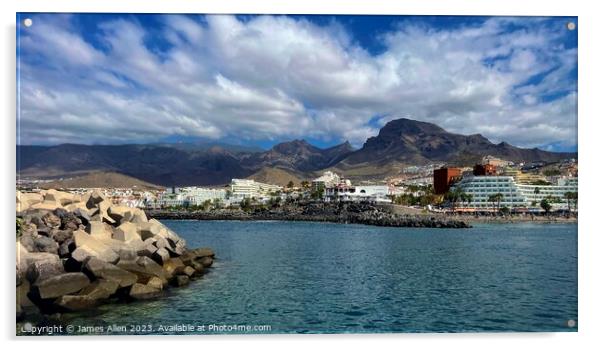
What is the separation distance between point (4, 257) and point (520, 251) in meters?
14.6

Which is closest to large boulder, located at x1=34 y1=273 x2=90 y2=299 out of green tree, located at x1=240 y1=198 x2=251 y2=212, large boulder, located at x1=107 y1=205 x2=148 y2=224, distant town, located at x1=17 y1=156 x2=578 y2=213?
distant town, located at x1=17 y1=156 x2=578 y2=213

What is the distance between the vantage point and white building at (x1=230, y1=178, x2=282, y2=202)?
50.8 metres

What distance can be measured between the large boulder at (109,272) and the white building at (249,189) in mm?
40336

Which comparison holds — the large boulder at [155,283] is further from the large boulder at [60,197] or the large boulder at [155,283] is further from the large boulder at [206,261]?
the large boulder at [60,197]

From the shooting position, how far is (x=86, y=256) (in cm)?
742

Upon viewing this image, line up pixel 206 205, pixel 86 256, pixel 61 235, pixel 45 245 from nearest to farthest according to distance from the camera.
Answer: pixel 45 245, pixel 86 256, pixel 61 235, pixel 206 205

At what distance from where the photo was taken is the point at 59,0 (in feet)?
18.9

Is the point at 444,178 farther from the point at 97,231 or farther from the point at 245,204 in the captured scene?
the point at 97,231

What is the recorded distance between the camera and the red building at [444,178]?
42.4m

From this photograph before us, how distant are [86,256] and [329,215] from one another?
4115 centimetres

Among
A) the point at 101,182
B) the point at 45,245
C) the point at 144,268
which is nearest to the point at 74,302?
the point at 45,245

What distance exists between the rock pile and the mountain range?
91 centimetres

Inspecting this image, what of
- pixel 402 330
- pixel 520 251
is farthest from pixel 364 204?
pixel 402 330

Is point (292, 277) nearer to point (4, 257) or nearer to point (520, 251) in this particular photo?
point (4, 257)
